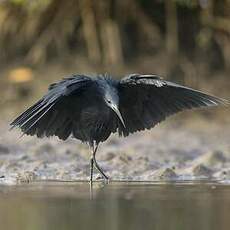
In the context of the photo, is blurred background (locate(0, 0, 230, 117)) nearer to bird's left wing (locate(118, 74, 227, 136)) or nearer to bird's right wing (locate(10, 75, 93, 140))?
bird's left wing (locate(118, 74, 227, 136))

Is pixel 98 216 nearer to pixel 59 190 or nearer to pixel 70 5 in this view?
pixel 59 190

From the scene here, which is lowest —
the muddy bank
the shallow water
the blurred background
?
the shallow water

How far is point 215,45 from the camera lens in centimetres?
1572

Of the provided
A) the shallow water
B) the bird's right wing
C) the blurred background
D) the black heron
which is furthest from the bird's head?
the blurred background

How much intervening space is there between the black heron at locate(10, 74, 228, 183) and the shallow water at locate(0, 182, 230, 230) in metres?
0.62

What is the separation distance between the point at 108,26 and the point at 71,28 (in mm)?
663

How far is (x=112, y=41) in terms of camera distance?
50.6 feet

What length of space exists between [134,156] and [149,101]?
5.32 feet

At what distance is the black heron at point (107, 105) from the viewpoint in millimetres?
8953

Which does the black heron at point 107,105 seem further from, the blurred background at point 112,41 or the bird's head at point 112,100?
the blurred background at point 112,41

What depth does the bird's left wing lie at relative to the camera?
9180 mm

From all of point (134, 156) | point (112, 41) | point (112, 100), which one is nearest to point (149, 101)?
point (112, 100)

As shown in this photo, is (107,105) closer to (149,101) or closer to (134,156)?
(149,101)

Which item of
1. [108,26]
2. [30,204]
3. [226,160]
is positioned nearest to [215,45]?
[108,26]
